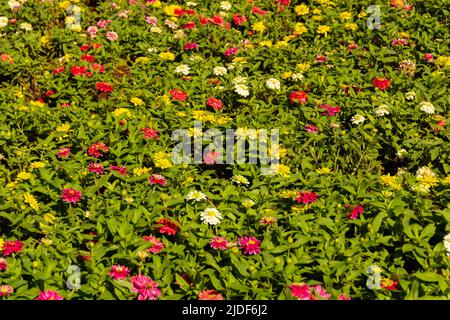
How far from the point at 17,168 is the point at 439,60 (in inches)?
143

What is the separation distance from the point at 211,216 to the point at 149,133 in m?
1.11

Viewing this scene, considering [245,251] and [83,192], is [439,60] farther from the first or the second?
[83,192]

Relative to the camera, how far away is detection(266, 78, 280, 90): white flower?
4.89 metres

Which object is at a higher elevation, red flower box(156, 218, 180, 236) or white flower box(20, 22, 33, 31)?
white flower box(20, 22, 33, 31)

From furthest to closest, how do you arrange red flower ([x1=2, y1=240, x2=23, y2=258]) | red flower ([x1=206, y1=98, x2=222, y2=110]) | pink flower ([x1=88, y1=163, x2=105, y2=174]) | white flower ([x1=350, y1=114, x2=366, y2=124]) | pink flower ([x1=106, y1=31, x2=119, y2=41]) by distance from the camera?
pink flower ([x1=106, y1=31, x2=119, y2=41])
red flower ([x1=206, y1=98, x2=222, y2=110])
white flower ([x1=350, y1=114, x2=366, y2=124])
pink flower ([x1=88, y1=163, x2=105, y2=174])
red flower ([x1=2, y1=240, x2=23, y2=258])

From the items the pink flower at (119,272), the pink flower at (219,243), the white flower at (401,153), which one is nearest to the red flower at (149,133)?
the pink flower at (219,243)

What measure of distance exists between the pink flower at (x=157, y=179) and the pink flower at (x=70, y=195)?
1.47 feet

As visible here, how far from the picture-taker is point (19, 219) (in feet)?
11.5

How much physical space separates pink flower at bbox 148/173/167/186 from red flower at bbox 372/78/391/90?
2.07m

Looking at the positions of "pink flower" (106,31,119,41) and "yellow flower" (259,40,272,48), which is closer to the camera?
"yellow flower" (259,40,272,48)

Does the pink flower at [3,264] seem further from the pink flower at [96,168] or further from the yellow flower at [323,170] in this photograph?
the yellow flower at [323,170]

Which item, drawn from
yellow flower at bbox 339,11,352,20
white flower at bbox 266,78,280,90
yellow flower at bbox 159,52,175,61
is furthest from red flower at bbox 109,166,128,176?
yellow flower at bbox 339,11,352,20

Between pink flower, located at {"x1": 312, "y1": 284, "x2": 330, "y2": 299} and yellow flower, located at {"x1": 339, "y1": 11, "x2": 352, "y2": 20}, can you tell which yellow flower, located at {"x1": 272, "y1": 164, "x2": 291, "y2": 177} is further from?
yellow flower, located at {"x1": 339, "y1": 11, "x2": 352, "y2": 20}

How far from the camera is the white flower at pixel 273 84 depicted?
489cm
